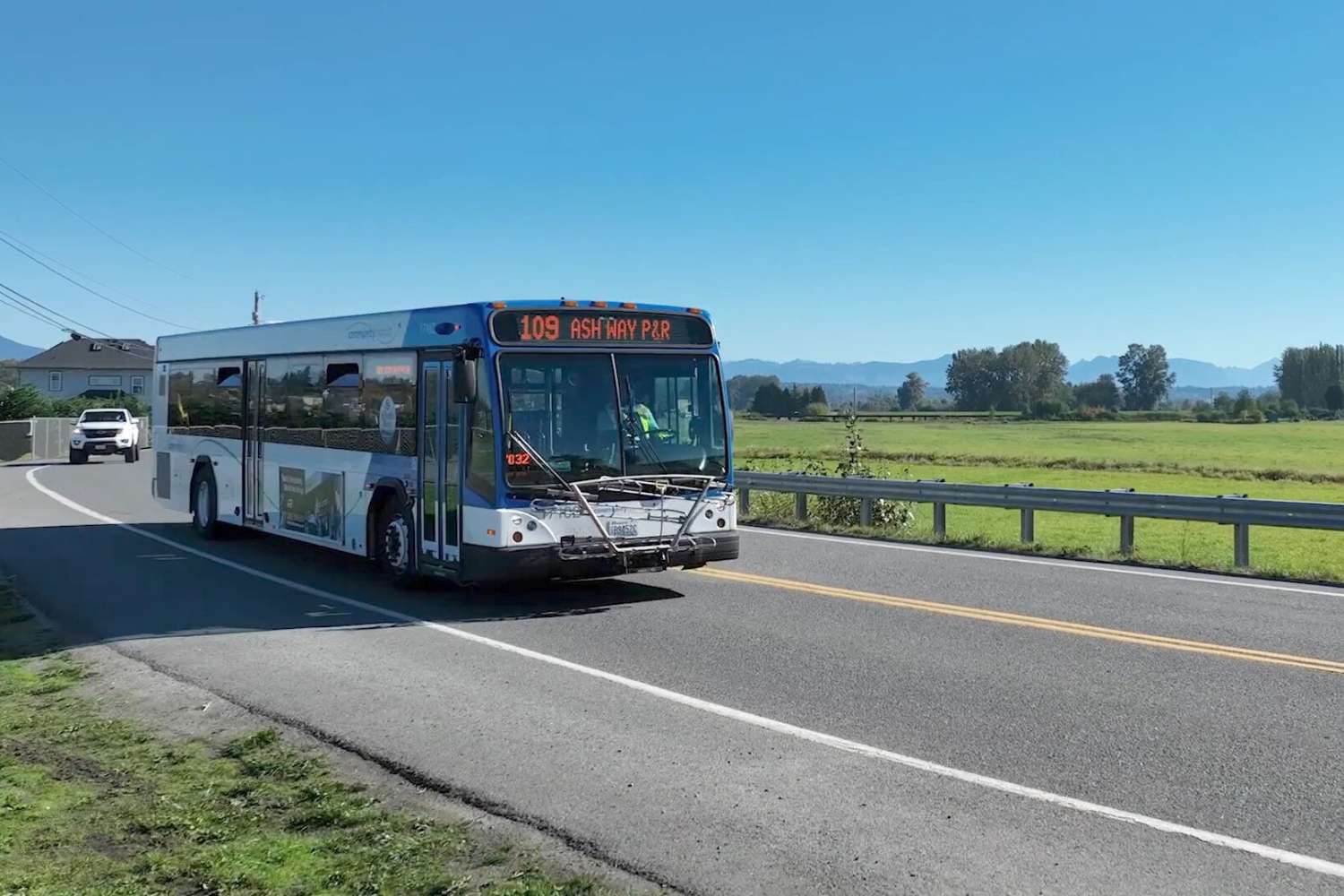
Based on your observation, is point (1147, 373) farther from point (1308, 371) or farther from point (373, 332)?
point (373, 332)

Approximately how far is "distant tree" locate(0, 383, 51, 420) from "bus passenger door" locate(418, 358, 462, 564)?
53914mm

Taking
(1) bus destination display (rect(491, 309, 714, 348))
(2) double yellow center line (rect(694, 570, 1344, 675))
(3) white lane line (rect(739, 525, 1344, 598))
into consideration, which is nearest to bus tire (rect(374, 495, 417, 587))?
(1) bus destination display (rect(491, 309, 714, 348))

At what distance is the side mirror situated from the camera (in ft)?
33.7

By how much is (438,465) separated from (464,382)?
123 cm

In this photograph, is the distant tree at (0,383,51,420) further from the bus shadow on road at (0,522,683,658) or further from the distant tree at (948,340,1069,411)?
the distant tree at (948,340,1069,411)

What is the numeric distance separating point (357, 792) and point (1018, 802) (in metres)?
3.13

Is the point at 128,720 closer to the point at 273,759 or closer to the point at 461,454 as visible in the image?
the point at 273,759

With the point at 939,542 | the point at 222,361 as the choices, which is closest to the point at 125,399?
the point at 222,361

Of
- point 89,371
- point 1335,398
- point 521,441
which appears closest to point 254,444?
point 521,441

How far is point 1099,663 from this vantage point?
8.41 m

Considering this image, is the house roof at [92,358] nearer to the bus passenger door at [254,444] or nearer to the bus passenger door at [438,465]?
the bus passenger door at [254,444]

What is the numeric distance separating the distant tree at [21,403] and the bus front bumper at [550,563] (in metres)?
55.1

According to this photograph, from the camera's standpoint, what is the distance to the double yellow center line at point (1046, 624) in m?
8.54

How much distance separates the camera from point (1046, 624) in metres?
9.97
